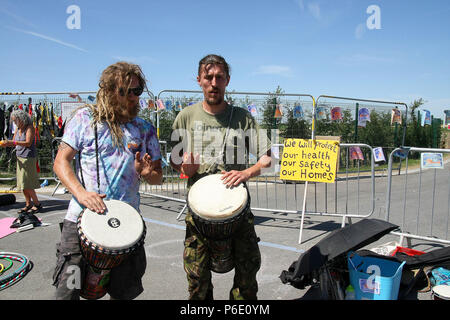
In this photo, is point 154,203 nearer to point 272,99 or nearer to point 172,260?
point 172,260

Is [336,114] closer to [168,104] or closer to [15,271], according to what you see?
[168,104]

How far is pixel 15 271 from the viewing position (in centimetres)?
347

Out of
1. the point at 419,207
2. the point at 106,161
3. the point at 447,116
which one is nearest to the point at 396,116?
the point at 447,116

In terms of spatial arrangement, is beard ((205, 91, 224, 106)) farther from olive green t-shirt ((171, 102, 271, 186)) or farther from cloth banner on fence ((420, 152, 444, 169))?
cloth banner on fence ((420, 152, 444, 169))

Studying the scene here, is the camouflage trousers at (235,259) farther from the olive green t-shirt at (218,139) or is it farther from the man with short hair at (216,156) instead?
the olive green t-shirt at (218,139)

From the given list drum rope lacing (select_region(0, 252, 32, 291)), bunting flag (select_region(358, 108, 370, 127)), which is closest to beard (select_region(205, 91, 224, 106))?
drum rope lacing (select_region(0, 252, 32, 291))

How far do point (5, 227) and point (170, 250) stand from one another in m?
3.07

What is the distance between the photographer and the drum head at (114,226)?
177 cm

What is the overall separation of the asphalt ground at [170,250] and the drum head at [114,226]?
42.0 inches

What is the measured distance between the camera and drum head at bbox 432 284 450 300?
2568mm

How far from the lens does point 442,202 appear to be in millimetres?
7078

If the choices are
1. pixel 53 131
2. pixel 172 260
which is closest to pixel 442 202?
pixel 172 260

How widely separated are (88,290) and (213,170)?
114 cm
